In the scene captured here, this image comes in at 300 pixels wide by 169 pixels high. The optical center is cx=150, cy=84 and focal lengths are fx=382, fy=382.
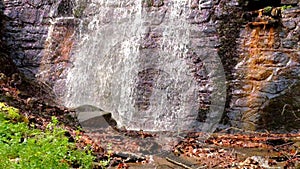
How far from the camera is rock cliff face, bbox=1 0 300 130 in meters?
8.15

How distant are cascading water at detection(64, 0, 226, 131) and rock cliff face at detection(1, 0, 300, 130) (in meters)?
0.03

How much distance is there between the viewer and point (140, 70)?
945cm

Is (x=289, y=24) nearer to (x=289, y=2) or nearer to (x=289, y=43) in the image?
(x=289, y=43)

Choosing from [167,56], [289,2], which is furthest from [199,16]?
[289,2]

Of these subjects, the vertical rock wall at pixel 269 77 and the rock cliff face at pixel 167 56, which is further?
the rock cliff face at pixel 167 56

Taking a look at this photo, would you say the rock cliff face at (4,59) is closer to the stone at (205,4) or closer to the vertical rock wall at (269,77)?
the stone at (205,4)

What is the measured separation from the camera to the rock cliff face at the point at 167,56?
8.15m

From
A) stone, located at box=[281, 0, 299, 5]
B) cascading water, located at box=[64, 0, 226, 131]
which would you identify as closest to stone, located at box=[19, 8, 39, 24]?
cascading water, located at box=[64, 0, 226, 131]

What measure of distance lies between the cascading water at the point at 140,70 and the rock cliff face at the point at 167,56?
3 centimetres

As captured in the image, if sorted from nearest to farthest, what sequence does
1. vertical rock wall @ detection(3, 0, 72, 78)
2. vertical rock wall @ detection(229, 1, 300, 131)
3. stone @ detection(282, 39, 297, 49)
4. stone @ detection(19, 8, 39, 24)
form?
vertical rock wall @ detection(229, 1, 300, 131) < stone @ detection(282, 39, 297, 49) < vertical rock wall @ detection(3, 0, 72, 78) < stone @ detection(19, 8, 39, 24)

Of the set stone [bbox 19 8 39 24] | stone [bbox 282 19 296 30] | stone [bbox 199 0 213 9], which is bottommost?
stone [bbox 282 19 296 30]

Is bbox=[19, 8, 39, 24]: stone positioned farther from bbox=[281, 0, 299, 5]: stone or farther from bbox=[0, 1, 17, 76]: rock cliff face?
bbox=[281, 0, 299, 5]: stone

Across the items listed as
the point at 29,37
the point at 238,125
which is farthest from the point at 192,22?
the point at 29,37

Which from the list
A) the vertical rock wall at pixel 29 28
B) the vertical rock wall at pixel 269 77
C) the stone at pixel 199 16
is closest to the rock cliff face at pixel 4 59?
the vertical rock wall at pixel 29 28
